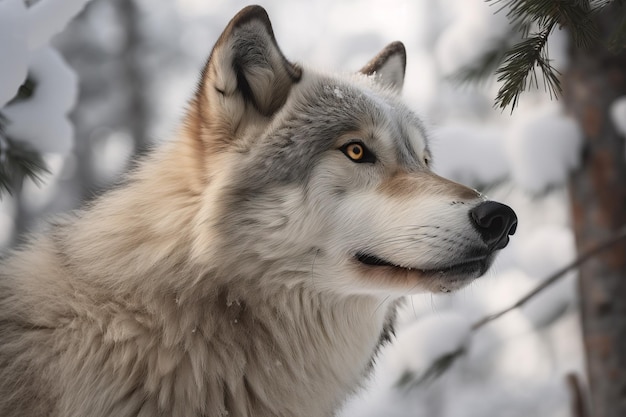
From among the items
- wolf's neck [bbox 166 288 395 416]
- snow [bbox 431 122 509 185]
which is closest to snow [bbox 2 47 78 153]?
wolf's neck [bbox 166 288 395 416]

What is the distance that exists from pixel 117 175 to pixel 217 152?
563 mm

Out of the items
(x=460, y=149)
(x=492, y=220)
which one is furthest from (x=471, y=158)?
(x=492, y=220)

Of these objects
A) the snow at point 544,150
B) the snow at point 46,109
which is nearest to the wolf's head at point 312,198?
the snow at point 46,109

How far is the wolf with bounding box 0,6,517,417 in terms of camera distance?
2.43m

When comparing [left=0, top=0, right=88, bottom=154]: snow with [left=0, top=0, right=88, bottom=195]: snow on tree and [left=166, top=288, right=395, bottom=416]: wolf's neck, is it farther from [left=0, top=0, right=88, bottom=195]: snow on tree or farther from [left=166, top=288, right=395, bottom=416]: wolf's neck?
[left=166, top=288, right=395, bottom=416]: wolf's neck

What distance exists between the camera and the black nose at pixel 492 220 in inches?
96.1

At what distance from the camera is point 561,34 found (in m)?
4.76

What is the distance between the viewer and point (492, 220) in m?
2.46

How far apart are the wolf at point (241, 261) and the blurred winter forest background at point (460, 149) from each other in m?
0.37

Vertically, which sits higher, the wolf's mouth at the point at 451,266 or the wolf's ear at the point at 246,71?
the wolf's ear at the point at 246,71

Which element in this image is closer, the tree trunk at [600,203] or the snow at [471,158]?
the tree trunk at [600,203]

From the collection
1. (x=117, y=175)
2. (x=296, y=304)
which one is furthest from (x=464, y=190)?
(x=117, y=175)

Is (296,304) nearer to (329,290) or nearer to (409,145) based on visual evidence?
(329,290)

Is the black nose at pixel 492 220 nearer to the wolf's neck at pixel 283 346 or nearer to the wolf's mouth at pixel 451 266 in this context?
the wolf's mouth at pixel 451 266
